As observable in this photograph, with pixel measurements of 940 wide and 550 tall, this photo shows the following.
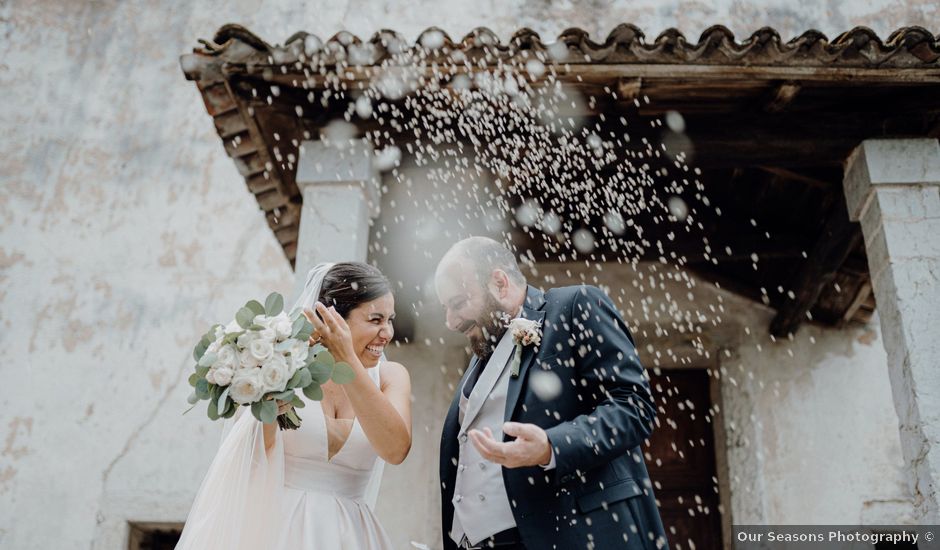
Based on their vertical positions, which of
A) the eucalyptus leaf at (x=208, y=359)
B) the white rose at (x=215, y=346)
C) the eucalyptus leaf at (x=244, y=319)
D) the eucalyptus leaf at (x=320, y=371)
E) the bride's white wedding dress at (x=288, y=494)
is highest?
the eucalyptus leaf at (x=244, y=319)

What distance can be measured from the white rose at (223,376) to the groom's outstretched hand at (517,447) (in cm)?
79

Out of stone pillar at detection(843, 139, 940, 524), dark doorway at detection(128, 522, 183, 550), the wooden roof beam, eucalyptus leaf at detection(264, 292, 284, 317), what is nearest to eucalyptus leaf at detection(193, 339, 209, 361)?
eucalyptus leaf at detection(264, 292, 284, 317)

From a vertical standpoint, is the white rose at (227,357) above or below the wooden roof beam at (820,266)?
below

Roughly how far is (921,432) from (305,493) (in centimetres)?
285

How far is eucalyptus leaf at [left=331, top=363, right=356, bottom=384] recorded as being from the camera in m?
2.52

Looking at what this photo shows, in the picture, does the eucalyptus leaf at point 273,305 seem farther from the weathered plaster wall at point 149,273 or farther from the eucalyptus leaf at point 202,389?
the weathered plaster wall at point 149,273

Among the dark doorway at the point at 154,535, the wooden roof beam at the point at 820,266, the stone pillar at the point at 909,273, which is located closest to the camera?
the stone pillar at the point at 909,273

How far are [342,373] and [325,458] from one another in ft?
1.70

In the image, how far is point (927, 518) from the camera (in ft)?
12.0

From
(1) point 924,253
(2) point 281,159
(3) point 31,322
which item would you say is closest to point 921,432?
(1) point 924,253

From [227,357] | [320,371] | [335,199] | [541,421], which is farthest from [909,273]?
[227,357]

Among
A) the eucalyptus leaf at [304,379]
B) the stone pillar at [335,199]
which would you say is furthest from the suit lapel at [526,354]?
the stone pillar at [335,199]

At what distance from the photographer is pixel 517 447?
2.24 meters

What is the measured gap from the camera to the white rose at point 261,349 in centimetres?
248
